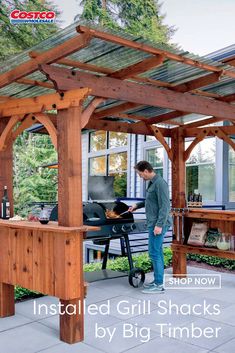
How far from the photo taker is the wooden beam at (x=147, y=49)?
10.9 ft

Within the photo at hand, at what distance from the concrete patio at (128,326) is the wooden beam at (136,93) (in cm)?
229

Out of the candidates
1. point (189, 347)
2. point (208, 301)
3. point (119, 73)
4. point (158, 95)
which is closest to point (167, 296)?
point (208, 301)

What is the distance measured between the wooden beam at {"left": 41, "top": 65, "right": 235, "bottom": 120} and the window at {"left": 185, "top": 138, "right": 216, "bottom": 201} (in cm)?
450

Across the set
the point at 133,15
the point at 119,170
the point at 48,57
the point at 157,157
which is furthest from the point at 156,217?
the point at 133,15

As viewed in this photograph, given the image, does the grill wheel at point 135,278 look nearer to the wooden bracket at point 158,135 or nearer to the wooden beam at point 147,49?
the wooden bracket at point 158,135

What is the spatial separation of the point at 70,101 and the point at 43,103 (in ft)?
1.42

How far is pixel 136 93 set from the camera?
4.47m

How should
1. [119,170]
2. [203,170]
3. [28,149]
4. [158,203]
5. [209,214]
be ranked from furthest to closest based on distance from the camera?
[28,149]
[119,170]
[203,170]
[209,214]
[158,203]

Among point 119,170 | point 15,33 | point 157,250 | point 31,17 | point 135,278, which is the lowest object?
point 135,278

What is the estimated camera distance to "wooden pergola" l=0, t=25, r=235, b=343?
3.80 metres

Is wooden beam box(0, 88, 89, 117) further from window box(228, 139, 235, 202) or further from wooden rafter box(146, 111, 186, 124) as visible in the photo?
window box(228, 139, 235, 202)

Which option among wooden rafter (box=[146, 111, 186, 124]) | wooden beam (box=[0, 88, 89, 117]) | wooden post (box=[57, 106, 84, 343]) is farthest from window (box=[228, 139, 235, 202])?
wooden post (box=[57, 106, 84, 343])

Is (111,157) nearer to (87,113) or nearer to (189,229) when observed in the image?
(189,229)

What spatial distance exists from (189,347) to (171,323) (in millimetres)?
651
